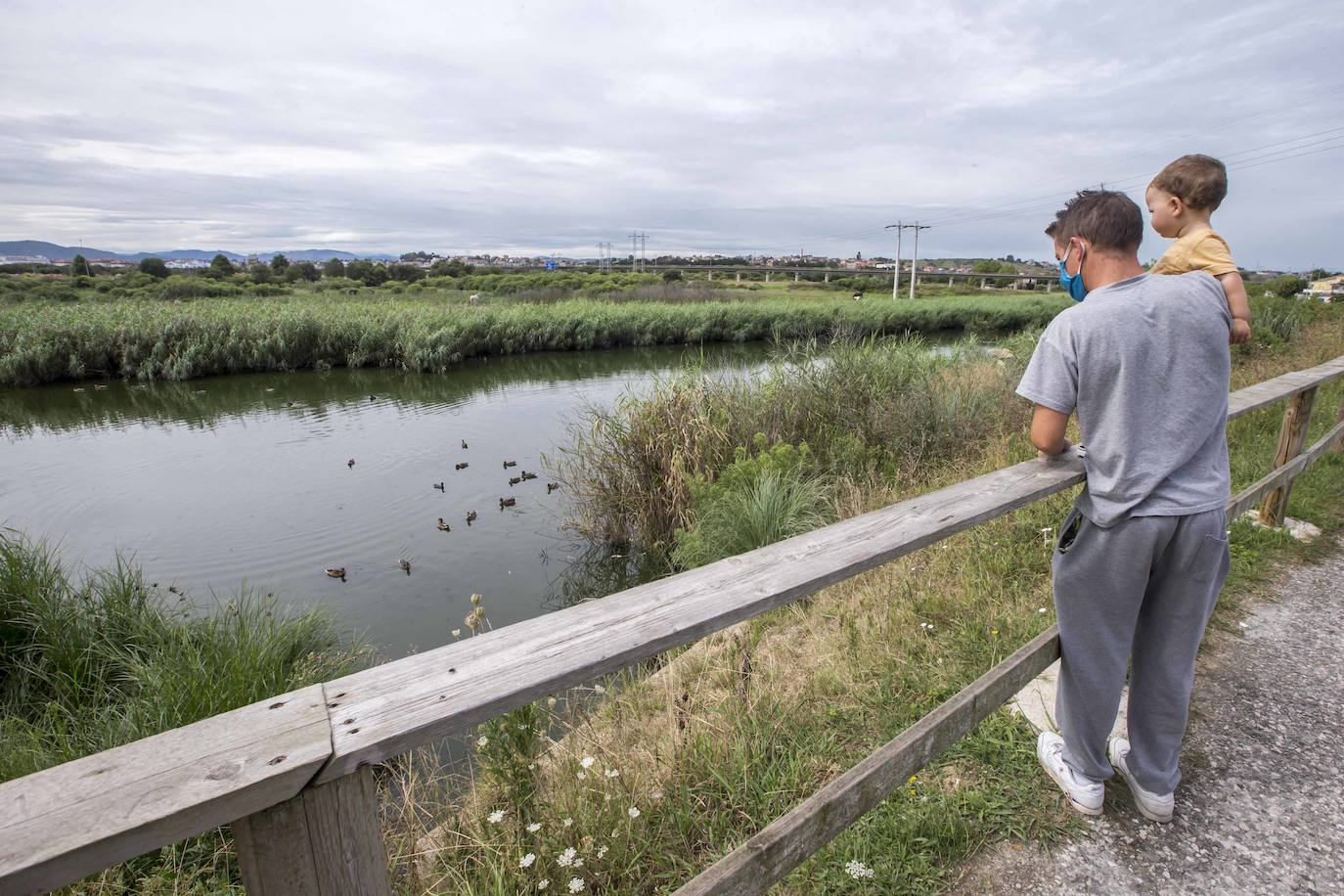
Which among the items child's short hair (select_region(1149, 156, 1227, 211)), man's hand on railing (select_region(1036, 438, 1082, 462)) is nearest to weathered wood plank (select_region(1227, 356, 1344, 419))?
child's short hair (select_region(1149, 156, 1227, 211))

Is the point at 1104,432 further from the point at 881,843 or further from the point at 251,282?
the point at 251,282

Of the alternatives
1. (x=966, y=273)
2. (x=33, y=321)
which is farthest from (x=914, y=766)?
(x=966, y=273)

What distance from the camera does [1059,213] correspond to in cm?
210

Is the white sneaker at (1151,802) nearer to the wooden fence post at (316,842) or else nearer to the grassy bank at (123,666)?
the wooden fence post at (316,842)

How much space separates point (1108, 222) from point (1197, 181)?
1644 millimetres

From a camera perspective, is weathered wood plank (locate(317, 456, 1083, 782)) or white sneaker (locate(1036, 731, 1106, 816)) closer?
weathered wood plank (locate(317, 456, 1083, 782))

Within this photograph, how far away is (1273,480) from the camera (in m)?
3.70

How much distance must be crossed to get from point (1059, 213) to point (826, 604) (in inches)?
119

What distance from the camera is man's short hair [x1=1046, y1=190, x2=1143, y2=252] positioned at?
1817 millimetres

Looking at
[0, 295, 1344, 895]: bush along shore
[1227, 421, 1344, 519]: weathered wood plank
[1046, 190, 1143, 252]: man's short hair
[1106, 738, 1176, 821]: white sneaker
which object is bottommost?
[0, 295, 1344, 895]: bush along shore

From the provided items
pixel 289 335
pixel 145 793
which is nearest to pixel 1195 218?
pixel 145 793

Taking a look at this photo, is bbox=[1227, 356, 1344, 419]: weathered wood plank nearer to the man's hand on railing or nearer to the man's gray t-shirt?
the man's hand on railing

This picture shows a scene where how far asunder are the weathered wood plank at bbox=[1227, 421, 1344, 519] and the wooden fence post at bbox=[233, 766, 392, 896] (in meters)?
3.01

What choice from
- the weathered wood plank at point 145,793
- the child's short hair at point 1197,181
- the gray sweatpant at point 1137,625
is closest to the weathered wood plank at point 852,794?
the gray sweatpant at point 1137,625
